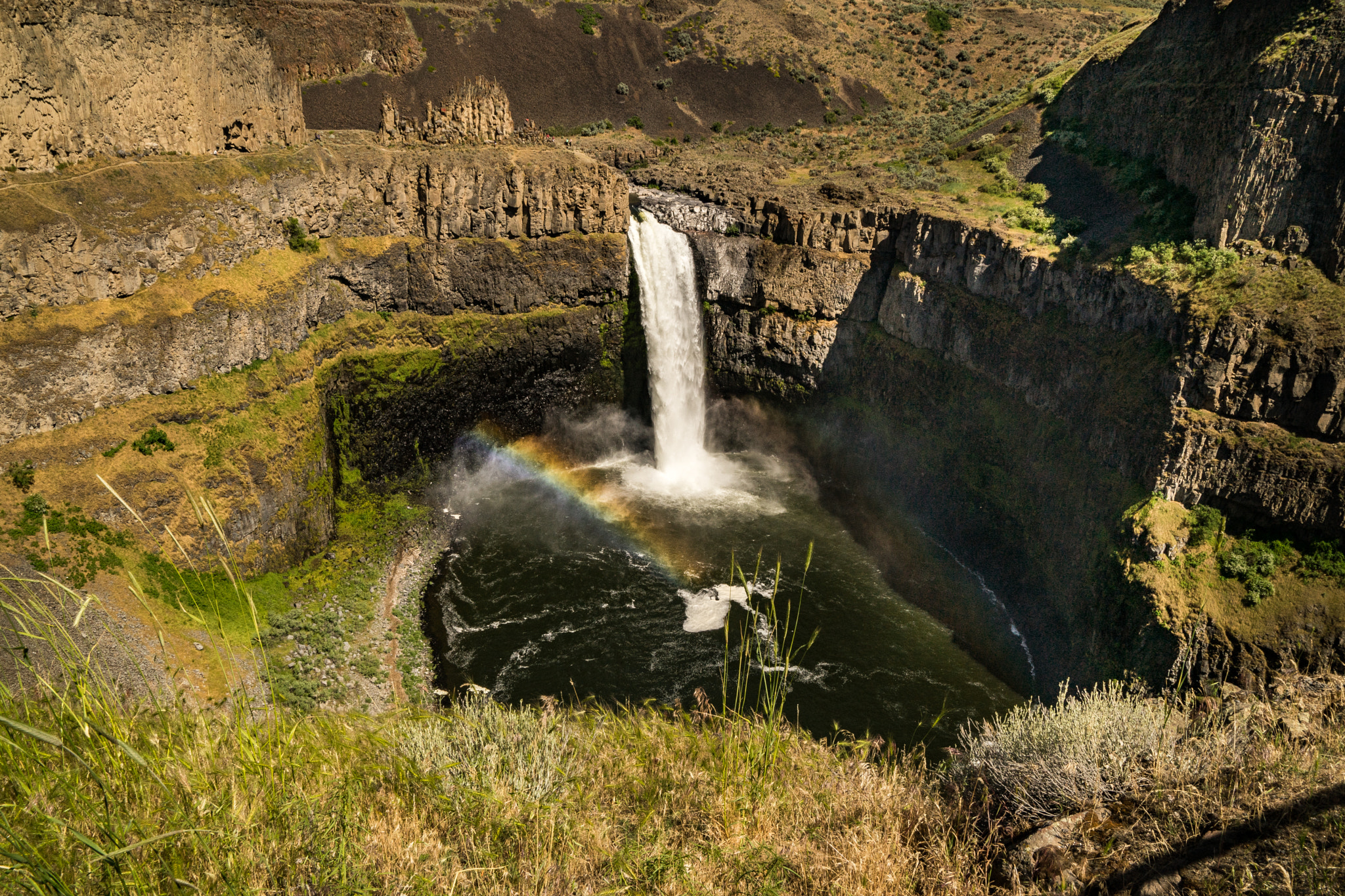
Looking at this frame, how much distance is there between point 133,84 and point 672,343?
25.2 m

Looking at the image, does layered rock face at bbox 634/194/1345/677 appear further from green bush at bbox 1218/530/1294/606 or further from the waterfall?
the waterfall

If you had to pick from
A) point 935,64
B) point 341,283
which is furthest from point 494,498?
point 935,64

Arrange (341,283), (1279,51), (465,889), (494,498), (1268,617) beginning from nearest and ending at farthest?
(465,889)
(1268,617)
(1279,51)
(341,283)
(494,498)

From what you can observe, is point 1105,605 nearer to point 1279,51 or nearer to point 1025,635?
point 1025,635

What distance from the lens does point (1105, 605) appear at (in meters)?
26.5

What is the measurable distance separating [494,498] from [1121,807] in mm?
33822

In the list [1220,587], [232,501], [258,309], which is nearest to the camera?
[1220,587]

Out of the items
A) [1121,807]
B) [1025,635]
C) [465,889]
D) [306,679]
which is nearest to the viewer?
[465,889]

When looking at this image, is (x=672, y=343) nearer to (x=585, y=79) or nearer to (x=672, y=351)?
(x=672, y=351)

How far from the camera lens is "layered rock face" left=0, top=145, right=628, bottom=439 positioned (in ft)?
89.2

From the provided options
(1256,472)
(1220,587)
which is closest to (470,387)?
(1220,587)

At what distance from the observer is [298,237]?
116 feet

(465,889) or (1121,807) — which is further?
(1121,807)

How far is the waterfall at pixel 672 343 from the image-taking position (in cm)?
4403
